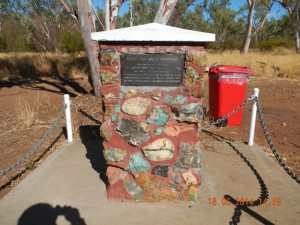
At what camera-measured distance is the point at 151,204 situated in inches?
136

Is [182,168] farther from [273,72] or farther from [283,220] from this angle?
[273,72]

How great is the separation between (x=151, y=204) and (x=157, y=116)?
3.30ft

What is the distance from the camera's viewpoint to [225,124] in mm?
6480

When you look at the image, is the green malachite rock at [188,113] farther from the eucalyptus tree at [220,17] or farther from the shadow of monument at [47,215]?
the eucalyptus tree at [220,17]

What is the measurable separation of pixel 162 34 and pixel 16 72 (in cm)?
1336

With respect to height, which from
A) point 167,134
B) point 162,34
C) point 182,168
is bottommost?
point 182,168

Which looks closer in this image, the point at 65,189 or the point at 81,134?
the point at 65,189

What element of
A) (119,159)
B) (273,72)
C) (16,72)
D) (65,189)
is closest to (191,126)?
(119,159)

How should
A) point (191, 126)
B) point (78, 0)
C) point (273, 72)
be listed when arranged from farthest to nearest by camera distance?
point (273, 72), point (78, 0), point (191, 126)

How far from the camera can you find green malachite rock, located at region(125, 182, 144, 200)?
11.5ft

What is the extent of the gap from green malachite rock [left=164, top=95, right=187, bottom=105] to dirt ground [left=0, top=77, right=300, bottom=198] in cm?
236

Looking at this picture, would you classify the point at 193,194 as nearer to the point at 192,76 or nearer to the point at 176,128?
the point at 176,128

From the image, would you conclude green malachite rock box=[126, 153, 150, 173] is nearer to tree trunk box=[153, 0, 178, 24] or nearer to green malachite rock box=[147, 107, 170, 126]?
green malachite rock box=[147, 107, 170, 126]
